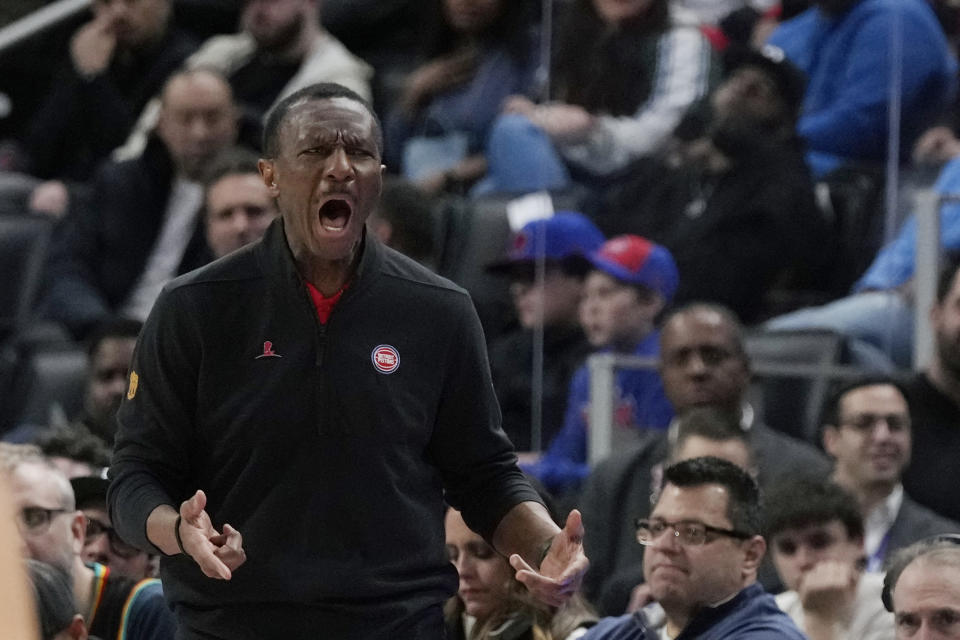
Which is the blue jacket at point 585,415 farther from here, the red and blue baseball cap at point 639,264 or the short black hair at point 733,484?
the short black hair at point 733,484

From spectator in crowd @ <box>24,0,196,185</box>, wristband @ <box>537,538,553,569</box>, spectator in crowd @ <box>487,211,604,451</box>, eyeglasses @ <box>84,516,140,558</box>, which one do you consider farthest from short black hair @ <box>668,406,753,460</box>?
spectator in crowd @ <box>24,0,196,185</box>

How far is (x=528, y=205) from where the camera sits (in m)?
5.83

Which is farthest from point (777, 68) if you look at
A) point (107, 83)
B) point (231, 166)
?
point (107, 83)

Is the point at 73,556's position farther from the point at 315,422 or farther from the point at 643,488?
the point at 643,488

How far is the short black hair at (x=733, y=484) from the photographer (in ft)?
11.9

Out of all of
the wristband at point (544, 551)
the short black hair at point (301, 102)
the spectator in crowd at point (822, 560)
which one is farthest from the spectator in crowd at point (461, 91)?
the wristband at point (544, 551)

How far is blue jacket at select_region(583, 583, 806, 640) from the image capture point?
136 inches

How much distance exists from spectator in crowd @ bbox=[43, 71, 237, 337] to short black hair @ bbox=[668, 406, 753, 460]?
225 centimetres

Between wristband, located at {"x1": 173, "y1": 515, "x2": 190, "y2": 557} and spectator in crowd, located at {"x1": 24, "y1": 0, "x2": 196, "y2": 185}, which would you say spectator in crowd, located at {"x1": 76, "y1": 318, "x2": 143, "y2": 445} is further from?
wristband, located at {"x1": 173, "y1": 515, "x2": 190, "y2": 557}

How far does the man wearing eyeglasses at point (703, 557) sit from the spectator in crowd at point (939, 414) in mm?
1203

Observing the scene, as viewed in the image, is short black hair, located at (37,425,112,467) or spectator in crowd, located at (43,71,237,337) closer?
short black hair, located at (37,425,112,467)

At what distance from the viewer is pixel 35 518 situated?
12.5ft

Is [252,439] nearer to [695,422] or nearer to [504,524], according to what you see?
[504,524]

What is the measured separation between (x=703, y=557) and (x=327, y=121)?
154cm
